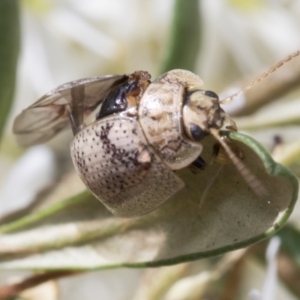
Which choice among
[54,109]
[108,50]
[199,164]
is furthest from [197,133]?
[108,50]

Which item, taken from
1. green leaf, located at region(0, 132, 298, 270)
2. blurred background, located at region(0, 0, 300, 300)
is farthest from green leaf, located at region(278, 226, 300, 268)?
blurred background, located at region(0, 0, 300, 300)

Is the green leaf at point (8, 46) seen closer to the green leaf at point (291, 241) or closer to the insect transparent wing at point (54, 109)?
the insect transparent wing at point (54, 109)

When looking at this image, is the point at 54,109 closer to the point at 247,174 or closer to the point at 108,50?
the point at 247,174

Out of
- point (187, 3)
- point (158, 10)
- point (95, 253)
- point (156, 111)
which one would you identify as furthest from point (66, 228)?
point (158, 10)

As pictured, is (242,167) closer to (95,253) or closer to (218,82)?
(95,253)

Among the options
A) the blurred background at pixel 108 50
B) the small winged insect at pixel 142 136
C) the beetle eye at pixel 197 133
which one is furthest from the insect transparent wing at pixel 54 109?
the blurred background at pixel 108 50

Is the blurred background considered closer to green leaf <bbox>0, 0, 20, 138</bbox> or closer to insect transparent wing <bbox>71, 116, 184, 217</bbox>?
green leaf <bbox>0, 0, 20, 138</bbox>

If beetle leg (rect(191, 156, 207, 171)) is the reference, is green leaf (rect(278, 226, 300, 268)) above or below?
below
